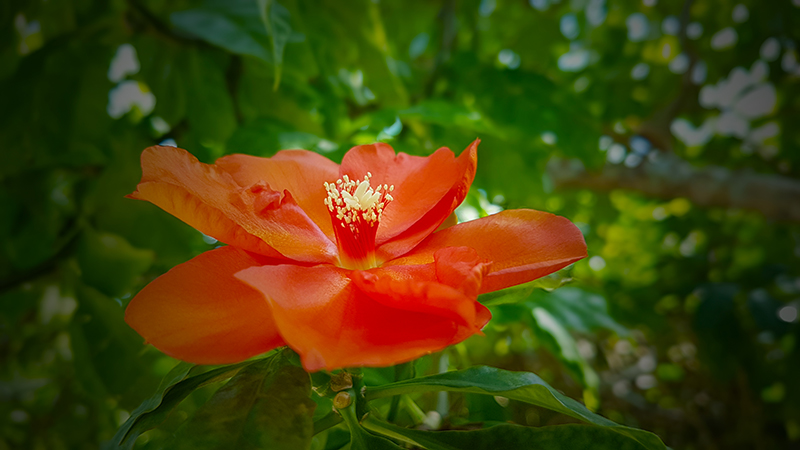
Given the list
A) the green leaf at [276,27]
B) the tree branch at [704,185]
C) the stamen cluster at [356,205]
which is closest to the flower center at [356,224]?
the stamen cluster at [356,205]

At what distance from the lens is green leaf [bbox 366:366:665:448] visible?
0.22 metres

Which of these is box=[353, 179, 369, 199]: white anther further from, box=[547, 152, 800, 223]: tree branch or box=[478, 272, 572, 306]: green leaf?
box=[547, 152, 800, 223]: tree branch

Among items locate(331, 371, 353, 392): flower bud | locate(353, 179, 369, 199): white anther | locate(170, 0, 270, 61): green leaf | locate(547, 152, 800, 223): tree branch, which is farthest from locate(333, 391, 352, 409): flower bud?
locate(547, 152, 800, 223): tree branch

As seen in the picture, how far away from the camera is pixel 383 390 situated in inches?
9.1

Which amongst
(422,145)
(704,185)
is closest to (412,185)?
(422,145)

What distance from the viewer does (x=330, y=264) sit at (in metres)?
0.26

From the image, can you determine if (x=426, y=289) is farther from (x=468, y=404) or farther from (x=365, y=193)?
(x=468, y=404)

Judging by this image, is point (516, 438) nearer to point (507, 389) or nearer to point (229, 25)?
point (507, 389)

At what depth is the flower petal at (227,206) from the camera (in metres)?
0.22

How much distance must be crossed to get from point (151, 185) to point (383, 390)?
142 millimetres

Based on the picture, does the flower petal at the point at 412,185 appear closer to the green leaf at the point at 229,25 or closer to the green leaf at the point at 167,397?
the green leaf at the point at 167,397

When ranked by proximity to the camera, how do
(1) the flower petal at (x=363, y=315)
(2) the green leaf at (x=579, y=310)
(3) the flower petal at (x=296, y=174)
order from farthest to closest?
(2) the green leaf at (x=579, y=310)
(3) the flower petal at (x=296, y=174)
(1) the flower petal at (x=363, y=315)

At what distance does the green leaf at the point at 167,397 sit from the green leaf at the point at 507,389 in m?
0.08

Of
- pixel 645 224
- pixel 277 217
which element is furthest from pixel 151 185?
pixel 645 224
